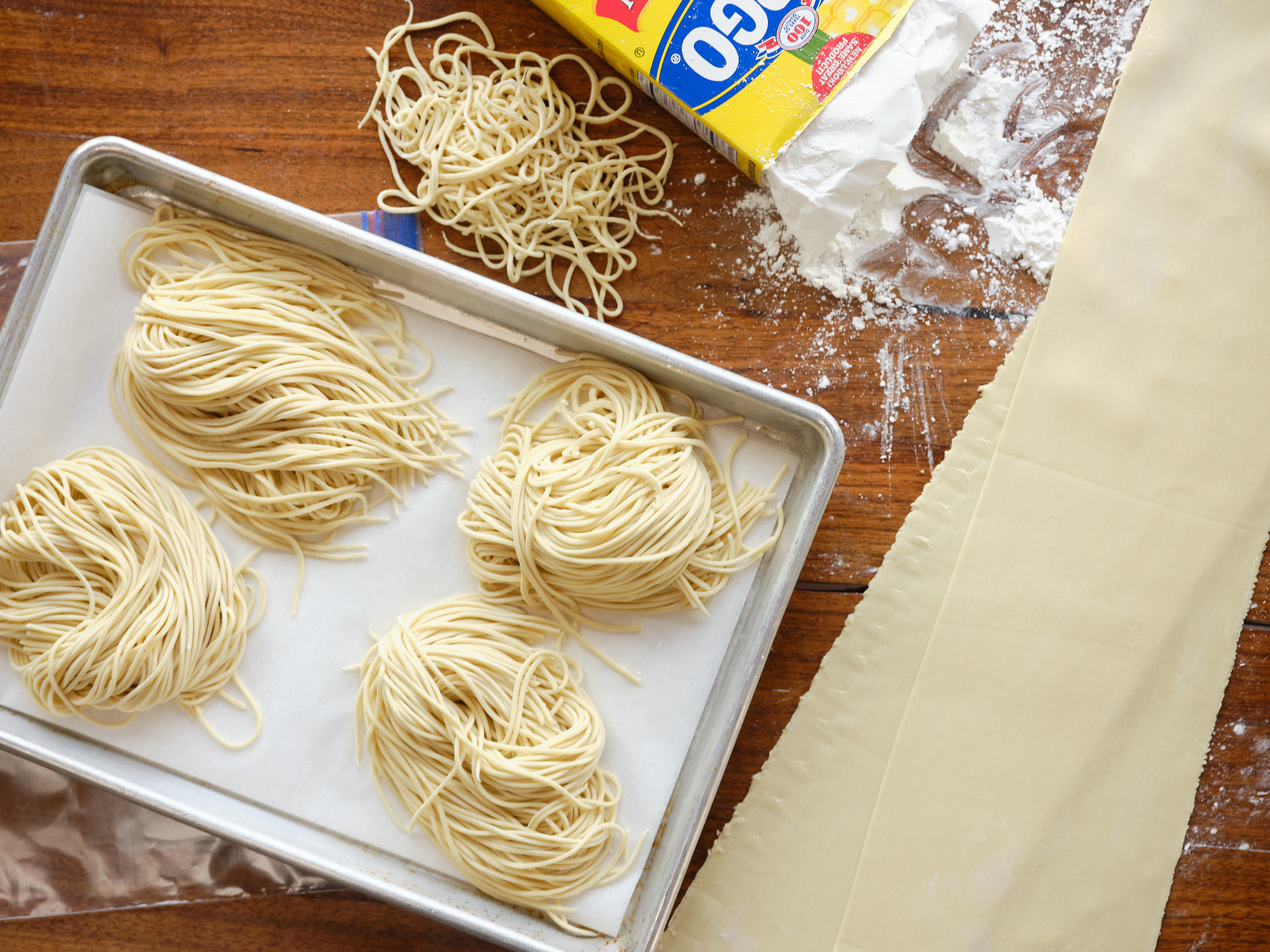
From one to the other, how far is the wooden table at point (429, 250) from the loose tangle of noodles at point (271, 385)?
16 cm

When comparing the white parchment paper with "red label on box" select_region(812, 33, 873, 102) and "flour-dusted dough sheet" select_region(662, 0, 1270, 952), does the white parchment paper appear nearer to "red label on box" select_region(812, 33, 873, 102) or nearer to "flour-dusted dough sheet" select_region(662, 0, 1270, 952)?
"flour-dusted dough sheet" select_region(662, 0, 1270, 952)

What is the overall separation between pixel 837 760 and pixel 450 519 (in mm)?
717

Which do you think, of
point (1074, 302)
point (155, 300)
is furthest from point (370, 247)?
point (1074, 302)

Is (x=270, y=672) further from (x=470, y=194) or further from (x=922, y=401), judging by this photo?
(x=922, y=401)

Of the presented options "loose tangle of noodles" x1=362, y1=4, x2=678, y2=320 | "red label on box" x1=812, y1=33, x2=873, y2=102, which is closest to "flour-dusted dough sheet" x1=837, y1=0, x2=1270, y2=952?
"red label on box" x1=812, y1=33, x2=873, y2=102

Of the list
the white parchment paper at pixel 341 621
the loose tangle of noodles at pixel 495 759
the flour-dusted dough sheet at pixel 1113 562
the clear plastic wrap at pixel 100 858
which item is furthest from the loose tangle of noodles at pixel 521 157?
the clear plastic wrap at pixel 100 858

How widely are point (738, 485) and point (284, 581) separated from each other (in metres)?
0.72

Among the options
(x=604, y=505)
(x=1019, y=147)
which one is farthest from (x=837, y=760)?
(x=1019, y=147)

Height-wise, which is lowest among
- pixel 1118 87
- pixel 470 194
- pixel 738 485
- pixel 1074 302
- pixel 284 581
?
pixel 284 581

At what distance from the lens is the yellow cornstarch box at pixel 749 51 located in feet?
4.03

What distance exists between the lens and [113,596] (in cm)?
126

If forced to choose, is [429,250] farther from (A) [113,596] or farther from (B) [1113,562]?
(B) [1113,562]

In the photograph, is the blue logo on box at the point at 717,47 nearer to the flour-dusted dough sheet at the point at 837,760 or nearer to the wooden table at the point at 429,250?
the wooden table at the point at 429,250

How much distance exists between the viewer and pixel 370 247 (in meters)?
1.21
